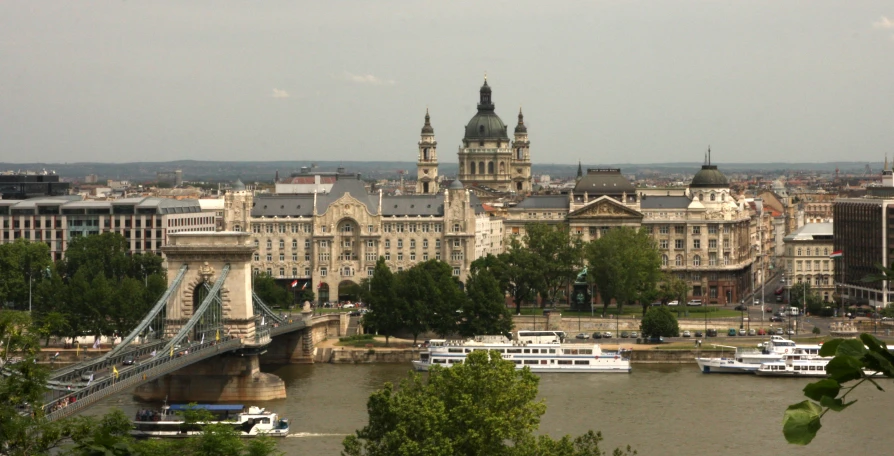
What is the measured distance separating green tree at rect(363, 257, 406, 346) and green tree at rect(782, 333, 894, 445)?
7015 cm

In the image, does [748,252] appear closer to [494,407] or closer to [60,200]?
[60,200]

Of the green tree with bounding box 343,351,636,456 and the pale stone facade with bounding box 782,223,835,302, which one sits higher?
the pale stone facade with bounding box 782,223,835,302

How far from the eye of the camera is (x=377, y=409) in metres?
36.3

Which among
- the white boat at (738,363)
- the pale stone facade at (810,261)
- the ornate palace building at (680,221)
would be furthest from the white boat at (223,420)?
the pale stone facade at (810,261)

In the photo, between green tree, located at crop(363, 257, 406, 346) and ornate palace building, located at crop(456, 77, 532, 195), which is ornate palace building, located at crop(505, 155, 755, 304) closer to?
green tree, located at crop(363, 257, 406, 346)

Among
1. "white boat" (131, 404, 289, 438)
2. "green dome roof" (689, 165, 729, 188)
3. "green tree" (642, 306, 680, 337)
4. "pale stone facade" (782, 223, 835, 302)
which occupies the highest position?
"green dome roof" (689, 165, 729, 188)

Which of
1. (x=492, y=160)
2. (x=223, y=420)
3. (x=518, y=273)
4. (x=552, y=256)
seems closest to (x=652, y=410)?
(x=223, y=420)

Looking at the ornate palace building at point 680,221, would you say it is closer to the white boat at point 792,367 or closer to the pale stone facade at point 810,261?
the pale stone facade at point 810,261

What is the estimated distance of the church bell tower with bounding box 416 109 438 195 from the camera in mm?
134500

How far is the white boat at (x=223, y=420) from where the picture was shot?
167ft

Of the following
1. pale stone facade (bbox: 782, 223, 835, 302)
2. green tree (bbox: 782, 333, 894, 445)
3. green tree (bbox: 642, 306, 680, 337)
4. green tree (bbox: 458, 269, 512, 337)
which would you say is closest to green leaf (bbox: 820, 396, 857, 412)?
green tree (bbox: 782, 333, 894, 445)

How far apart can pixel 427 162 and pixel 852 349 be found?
12955 centimetres

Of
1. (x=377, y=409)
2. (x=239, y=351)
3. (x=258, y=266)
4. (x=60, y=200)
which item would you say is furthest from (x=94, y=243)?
(x=377, y=409)

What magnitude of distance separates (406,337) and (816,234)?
41.5 metres
